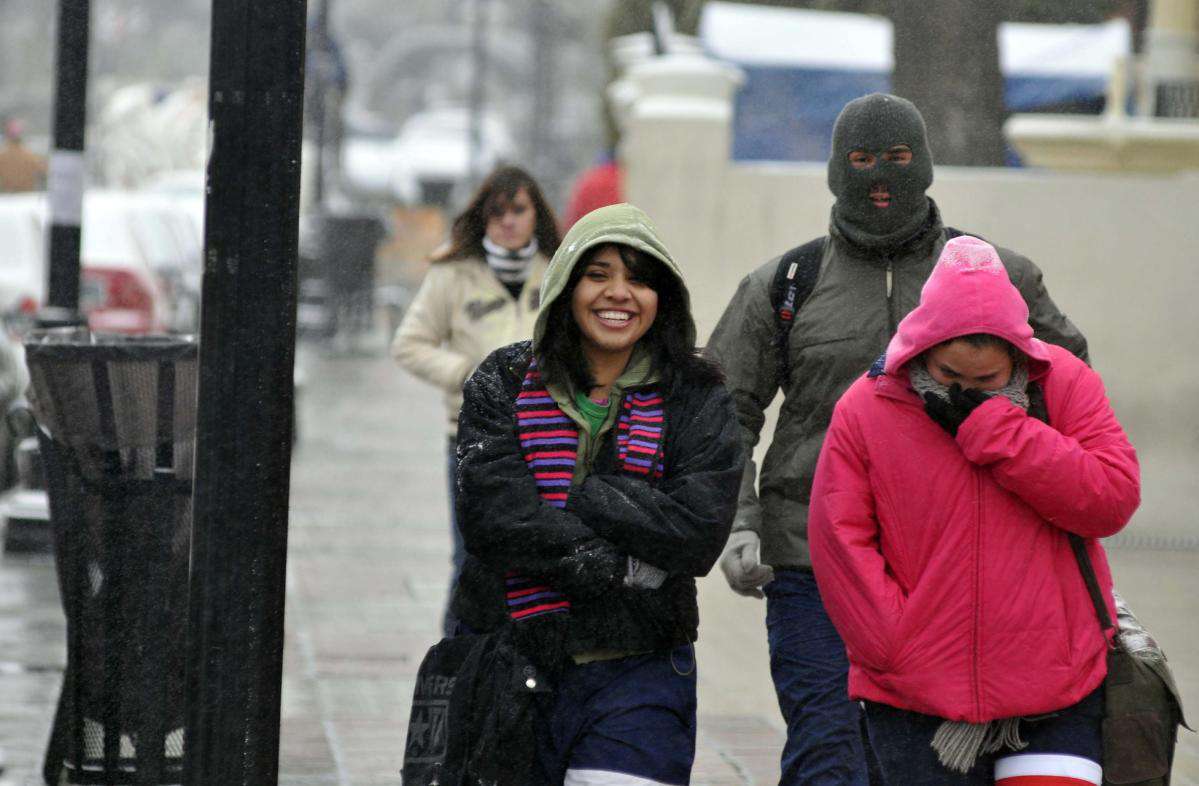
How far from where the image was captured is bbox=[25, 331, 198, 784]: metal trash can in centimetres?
519

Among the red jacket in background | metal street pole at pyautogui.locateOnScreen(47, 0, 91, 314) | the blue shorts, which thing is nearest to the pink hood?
the blue shorts

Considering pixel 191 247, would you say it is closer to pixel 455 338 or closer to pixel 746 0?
pixel 746 0

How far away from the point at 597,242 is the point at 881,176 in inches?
38.6

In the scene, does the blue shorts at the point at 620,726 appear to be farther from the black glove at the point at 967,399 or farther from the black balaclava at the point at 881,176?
the black balaclava at the point at 881,176

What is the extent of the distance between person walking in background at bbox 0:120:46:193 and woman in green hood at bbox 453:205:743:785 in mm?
19615

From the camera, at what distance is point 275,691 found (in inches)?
137

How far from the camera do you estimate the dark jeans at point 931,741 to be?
3.58 m

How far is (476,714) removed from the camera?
368 centimetres

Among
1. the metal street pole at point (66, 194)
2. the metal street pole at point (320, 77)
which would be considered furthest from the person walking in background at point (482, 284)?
the metal street pole at point (320, 77)

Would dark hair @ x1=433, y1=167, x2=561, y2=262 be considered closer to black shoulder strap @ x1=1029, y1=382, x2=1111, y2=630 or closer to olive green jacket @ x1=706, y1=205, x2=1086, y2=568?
olive green jacket @ x1=706, y1=205, x2=1086, y2=568

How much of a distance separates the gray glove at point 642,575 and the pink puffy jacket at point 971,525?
0.30m

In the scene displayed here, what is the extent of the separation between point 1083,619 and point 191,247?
19814 millimetres

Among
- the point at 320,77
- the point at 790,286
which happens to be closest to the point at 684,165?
the point at 790,286

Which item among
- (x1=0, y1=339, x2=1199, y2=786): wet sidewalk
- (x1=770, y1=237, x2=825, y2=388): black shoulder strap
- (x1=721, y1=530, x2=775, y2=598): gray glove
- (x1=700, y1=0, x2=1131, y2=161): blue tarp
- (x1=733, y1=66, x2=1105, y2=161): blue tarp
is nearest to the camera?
(x1=721, y1=530, x2=775, y2=598): gray glove
